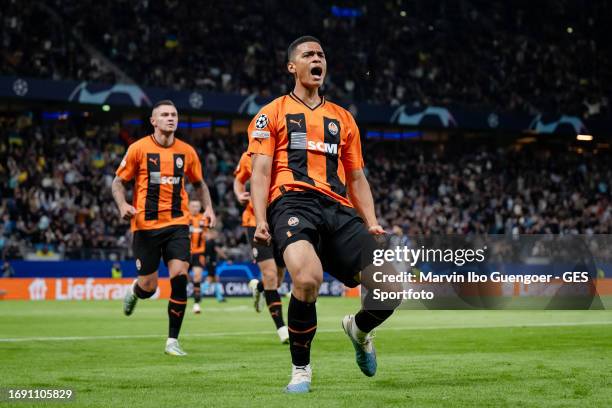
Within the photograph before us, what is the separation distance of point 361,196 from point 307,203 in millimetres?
791

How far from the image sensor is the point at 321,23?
48.8 m

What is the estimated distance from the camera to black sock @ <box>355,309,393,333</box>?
7816 mm

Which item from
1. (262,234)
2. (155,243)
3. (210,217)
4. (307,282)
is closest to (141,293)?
(155,243)

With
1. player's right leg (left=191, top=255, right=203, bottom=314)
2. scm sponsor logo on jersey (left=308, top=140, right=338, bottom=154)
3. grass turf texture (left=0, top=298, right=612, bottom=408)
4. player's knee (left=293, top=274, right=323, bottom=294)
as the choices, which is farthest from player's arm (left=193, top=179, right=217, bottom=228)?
player's right leg (left=191, top=255, right=203, bottom=314)

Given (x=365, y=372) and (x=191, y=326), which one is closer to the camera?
(x=365, y=372)

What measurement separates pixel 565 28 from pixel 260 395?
5206cm

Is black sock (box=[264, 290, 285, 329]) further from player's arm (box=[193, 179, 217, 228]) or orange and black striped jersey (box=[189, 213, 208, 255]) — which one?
orange and black striped jersey (box=[189, 213, 208, 255])

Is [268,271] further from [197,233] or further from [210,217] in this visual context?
[197,233]

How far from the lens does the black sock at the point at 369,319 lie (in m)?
7.82

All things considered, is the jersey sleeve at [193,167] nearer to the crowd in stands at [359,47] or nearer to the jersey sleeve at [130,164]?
the jersey sleeve at [130,164]

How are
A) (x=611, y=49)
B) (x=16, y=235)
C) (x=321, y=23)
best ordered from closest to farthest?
(x=16, y=235), (x=321, y=23), (x=611, y=49)

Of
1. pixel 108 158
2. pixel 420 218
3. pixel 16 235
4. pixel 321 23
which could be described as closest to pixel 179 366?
pixel 16 235

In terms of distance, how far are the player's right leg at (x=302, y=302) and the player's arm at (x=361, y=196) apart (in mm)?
905

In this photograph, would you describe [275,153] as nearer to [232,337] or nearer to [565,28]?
[232,337]
